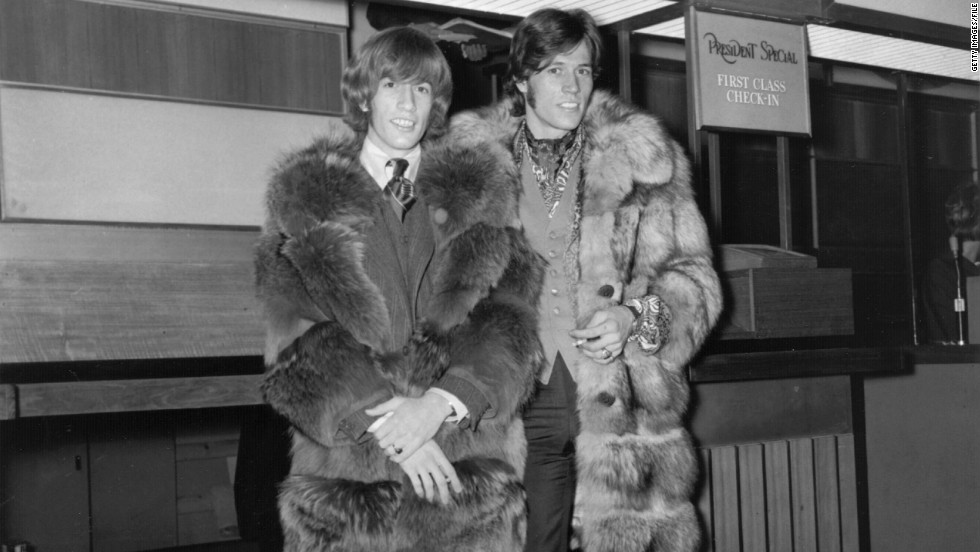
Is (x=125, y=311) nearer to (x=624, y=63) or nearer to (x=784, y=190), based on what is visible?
(x=624, y=63)

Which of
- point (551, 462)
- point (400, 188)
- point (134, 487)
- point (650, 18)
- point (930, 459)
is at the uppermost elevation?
point (650, 18)

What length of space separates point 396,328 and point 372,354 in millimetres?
86

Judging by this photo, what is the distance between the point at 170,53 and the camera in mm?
4750

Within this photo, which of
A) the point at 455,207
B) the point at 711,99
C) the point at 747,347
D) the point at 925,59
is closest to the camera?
the point at 455,207

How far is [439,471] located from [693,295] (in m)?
0.70

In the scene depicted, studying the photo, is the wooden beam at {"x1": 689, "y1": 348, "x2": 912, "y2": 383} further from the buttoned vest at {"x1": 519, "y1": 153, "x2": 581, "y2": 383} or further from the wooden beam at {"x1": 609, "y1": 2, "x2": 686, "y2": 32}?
the wooden beam at {"x1": 609, "y1": 2, "x2": 686, "y2": 32}

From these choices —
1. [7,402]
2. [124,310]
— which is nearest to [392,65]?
[124,310]

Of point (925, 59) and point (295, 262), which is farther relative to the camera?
point (925, 59)

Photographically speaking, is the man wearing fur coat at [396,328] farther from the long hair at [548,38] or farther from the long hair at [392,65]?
the long hair at [548,38]

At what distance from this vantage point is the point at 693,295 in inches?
82.3

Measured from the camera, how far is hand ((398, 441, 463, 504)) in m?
1.74

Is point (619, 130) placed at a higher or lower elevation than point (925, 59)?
lower

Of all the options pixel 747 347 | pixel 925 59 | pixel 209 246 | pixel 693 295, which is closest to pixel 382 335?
pixel 693 295

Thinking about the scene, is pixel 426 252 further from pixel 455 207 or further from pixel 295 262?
pixel 295 262
